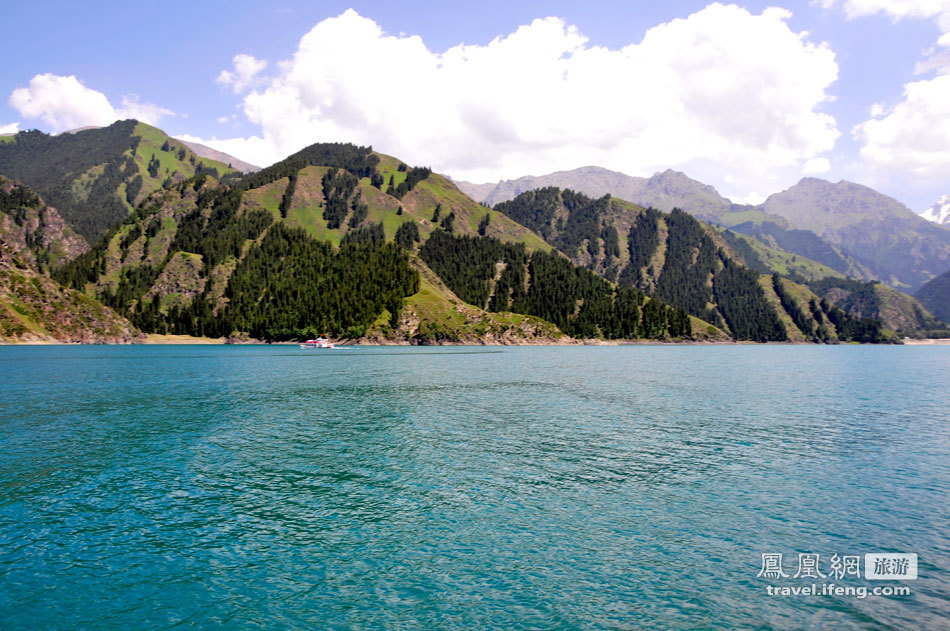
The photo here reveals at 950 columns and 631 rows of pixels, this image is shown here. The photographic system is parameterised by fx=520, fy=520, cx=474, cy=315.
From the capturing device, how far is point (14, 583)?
21.6 meters

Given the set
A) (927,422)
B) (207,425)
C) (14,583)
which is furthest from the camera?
(927,422)

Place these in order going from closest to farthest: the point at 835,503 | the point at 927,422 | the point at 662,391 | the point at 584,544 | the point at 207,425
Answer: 1. the point at 584,544
2. the point at 835,503
3. the point at 207,425
4. the point at 927,422
5. the point at 662,391

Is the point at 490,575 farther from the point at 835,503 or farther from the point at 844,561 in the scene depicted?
the point at 835,503

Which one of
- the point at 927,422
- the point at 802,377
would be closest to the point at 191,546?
the point at 927,422

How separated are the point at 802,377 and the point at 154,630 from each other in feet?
463

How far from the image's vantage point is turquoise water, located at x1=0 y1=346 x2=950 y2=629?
66.4 ft

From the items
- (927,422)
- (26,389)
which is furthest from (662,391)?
(26,389)

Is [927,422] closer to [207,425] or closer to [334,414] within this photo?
[334,414]

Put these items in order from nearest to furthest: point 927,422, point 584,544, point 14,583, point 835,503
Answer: point 14,583 < point 584,544 < point 835,503 < point 927,422

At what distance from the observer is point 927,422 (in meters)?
62.5

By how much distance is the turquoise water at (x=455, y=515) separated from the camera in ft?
66.4

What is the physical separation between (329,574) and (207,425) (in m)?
41.5

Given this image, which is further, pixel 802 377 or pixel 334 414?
pixel 802 377

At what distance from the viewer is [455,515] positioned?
3044 centimetres
